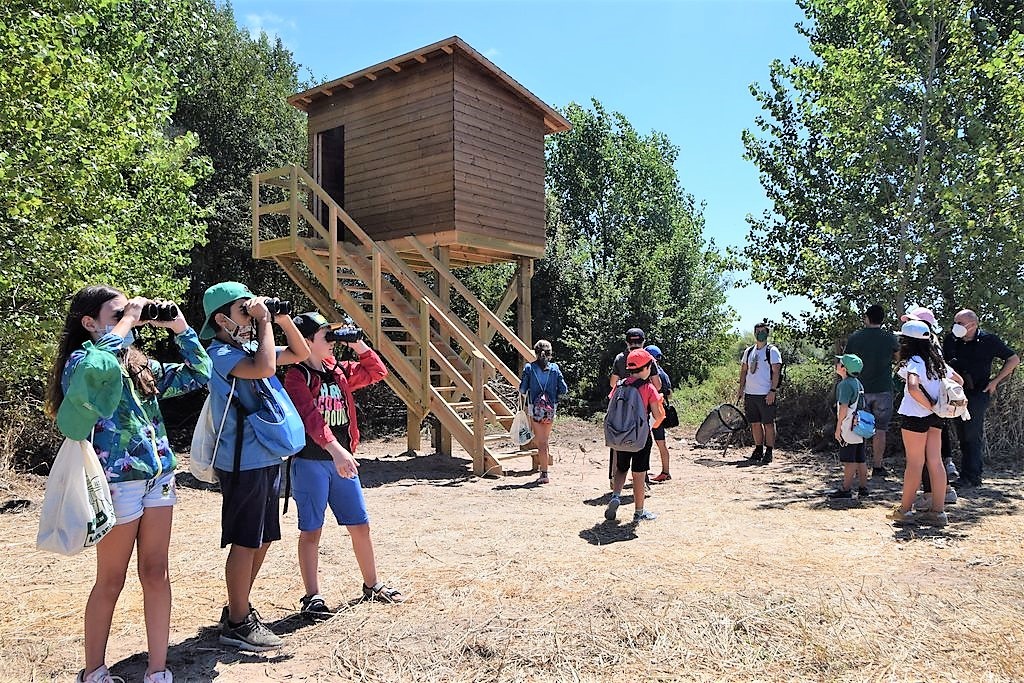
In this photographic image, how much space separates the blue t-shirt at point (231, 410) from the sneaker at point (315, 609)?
1004 mm

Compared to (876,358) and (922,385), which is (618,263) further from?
(922,385)

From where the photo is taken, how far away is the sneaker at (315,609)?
13.5ft

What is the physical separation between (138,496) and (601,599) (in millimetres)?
2633

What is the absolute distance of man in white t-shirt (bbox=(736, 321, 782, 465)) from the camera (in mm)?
10125

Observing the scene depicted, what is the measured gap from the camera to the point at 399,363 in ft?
33.2

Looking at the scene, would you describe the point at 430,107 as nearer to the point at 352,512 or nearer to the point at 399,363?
the point at 399,363

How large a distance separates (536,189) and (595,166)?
22.9m

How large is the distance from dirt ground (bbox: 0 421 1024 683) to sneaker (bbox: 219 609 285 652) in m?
0.07

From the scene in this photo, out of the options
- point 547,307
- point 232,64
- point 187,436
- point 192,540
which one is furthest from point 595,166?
point 192,540

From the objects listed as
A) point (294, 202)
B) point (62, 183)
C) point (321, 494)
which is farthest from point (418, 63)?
point (321, 494)

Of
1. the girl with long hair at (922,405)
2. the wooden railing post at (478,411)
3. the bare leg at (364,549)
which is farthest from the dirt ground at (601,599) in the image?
the wooden railing post at (478,411)

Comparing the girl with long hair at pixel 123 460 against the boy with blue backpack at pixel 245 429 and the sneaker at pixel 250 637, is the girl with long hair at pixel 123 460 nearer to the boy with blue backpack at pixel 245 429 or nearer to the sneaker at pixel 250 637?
the boy with blue backpack at pixel 245 429

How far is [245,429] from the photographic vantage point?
3568 millimetres

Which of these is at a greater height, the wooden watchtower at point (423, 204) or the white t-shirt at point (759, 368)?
the wooden watchtower at point (423, 204)
